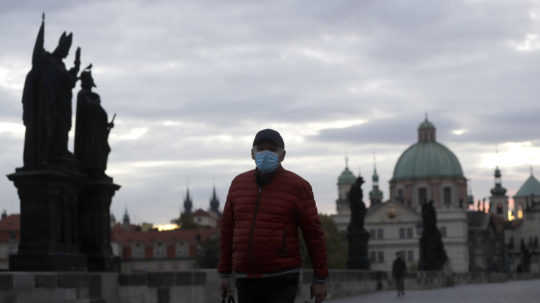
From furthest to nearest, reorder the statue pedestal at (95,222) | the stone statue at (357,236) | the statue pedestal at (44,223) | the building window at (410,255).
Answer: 1. the building window at (410,255)
2. the stone statue at (357,236)
3. the statue pedestal at (95,222)
4. the statue pedestal at (44,223)

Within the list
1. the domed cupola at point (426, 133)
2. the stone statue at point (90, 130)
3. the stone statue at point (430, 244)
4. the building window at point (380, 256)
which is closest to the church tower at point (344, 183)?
the domed cupola at point (426, 133)

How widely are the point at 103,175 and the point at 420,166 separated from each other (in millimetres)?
137116

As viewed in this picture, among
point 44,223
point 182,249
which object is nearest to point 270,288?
point 44,223

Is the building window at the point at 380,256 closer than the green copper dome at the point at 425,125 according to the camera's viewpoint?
Yes

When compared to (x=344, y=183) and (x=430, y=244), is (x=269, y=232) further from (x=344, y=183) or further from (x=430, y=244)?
(x=344, y=183)

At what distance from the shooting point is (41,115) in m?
14.0

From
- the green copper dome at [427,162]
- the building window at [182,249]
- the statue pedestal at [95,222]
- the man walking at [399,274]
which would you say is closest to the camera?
the statue pedestal at [95,222]

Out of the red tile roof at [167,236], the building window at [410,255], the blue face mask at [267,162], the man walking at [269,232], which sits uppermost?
the red tile roof at [167,236]

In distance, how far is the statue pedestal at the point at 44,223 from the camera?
1310cm

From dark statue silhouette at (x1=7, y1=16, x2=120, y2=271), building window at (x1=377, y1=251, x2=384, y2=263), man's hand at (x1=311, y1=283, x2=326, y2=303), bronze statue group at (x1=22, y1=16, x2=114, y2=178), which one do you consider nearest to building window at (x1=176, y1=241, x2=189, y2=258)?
building window at (x1=377, y1=251, x2=384, y2=263)

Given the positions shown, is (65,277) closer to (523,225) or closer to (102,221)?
(102,221)

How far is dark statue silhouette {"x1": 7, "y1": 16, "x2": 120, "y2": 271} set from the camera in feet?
43.6

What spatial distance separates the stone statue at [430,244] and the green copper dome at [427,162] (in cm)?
10230

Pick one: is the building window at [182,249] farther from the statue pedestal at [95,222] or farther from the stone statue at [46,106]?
the stone statue at [46,106]
